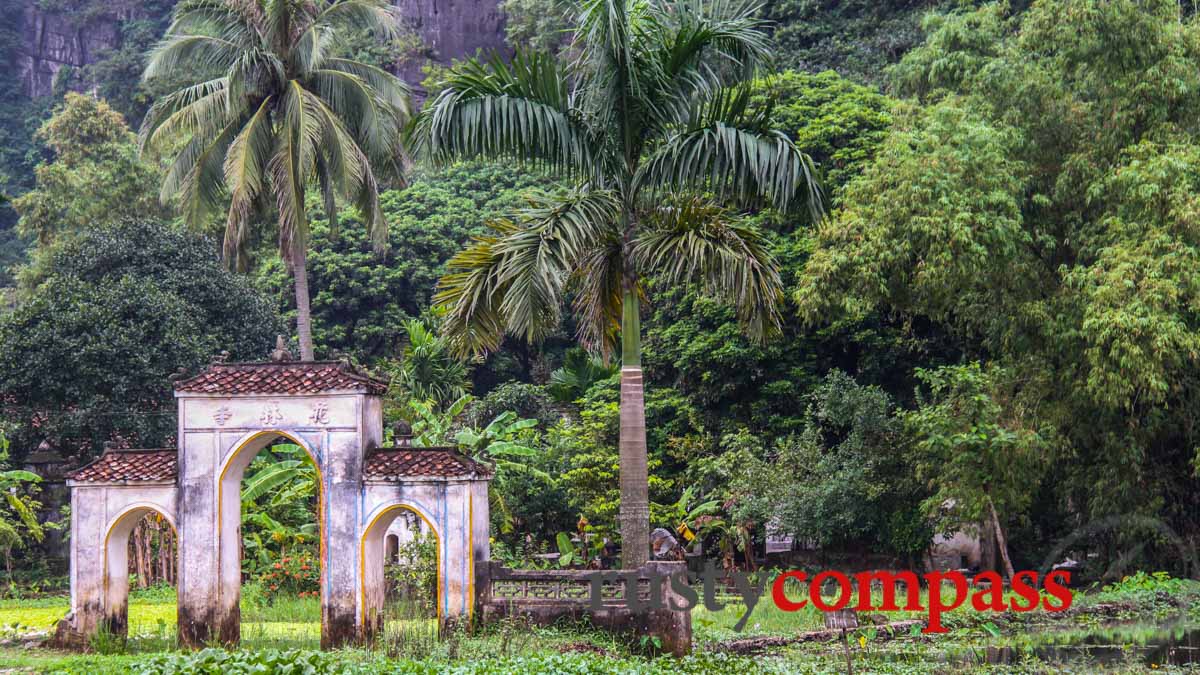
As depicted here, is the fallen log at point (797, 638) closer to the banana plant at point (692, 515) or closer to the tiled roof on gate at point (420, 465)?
the tiled roof on gate at point (420, 465)

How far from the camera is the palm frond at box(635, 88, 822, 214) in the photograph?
14.8 m

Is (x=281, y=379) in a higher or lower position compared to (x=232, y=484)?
higher

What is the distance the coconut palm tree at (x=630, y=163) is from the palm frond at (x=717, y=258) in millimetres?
20

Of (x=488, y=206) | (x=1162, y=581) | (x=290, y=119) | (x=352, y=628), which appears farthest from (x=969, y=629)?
(x=488, y=206)

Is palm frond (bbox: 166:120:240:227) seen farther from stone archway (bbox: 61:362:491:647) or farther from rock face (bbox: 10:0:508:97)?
rock face (bbox: 10:0:508:97)

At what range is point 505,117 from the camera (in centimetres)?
1498

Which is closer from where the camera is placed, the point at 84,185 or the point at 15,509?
the point at 15,509

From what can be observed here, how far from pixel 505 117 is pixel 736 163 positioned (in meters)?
2.84

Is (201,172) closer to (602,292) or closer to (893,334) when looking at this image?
(602,292)

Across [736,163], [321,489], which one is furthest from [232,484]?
[736,163]

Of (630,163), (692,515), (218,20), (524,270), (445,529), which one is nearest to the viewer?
(524,270)

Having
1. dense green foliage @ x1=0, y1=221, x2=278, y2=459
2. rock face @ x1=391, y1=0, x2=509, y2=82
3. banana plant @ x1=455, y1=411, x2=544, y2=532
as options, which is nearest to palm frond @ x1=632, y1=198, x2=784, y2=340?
banana plant @ x1=455, y1=411, x2=544, y2=532

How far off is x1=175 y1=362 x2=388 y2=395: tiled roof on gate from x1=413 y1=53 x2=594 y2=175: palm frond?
9.45 ft

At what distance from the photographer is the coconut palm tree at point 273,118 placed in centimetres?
2145
